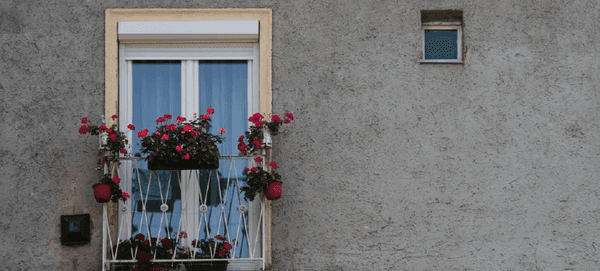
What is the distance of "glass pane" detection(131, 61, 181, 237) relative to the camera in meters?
6.32

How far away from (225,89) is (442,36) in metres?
1.95

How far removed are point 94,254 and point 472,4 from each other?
3823 millimetres

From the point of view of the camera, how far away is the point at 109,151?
19.9ft

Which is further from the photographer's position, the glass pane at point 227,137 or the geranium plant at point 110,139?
the glass pane at point 227,137

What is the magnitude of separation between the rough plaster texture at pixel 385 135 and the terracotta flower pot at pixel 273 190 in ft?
1.00

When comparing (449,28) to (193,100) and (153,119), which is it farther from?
A: (153,119)

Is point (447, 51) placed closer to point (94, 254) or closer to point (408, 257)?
point (408, 257)

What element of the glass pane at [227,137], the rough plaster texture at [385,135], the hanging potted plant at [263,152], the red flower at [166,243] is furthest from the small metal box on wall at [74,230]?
the hanging potted plant at [263,152]

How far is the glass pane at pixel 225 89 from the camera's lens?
6.49 m

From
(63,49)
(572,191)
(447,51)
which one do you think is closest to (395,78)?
(447,51)

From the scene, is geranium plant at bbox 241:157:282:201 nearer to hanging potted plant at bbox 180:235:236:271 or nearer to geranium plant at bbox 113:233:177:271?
hanging potted plant at bbox 180:235:236:271

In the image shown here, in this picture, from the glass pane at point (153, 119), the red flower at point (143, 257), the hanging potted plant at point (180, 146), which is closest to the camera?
the hanging potted plant at point (180, 146)

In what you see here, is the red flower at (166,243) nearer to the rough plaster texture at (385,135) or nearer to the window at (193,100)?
the window at (193,100)

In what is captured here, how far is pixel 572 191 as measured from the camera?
6.31 metres
